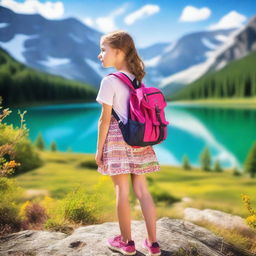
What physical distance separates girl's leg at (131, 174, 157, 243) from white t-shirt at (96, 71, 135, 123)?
60 cm

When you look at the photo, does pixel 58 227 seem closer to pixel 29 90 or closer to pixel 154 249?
pixel 154 249

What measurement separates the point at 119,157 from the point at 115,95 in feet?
1.81

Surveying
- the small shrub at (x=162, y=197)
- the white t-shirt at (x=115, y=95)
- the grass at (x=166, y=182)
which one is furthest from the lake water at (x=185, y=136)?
the white t-shirt at (x=115, y=95)

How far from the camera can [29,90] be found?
93.2m

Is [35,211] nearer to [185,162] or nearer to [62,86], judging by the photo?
[185,162]

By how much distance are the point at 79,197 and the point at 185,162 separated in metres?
25.4

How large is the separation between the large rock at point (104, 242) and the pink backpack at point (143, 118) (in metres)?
1.05

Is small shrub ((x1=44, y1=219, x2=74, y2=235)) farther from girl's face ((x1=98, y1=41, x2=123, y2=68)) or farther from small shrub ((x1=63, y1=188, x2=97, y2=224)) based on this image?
girl's face ((x1=98, y1=41, x2=123, y2=68))

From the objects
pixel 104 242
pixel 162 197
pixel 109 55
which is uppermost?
pixel 109 55

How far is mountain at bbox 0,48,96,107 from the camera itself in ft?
280

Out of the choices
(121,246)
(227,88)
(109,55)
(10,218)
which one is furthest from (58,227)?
(227,88)

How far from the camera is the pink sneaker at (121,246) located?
332 cm

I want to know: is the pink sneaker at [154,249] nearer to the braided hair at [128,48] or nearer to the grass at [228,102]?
the braided hair at [128,48]

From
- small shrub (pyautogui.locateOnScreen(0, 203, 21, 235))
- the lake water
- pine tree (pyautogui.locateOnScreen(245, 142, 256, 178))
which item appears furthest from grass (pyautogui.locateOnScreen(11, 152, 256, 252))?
the lake water
